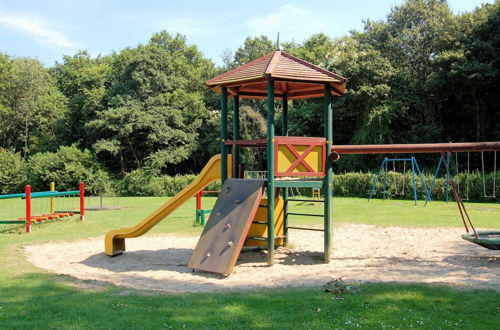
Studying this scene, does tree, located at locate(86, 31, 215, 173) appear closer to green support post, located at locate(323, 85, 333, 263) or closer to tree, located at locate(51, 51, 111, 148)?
tree, located at locate(51, 51, 111, 148)

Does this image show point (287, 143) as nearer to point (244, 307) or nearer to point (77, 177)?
point (244, 307)

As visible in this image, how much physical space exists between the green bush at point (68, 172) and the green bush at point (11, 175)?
3.31 ft

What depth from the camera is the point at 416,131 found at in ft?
111

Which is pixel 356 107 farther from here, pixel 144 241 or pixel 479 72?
pixel 144 241

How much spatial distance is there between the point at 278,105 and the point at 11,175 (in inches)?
921

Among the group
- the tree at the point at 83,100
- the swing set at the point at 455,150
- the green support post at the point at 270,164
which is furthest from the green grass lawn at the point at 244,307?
the tree at the point at 83,100

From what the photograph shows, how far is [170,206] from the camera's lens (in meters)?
8.81

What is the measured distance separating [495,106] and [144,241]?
2843 centimetres

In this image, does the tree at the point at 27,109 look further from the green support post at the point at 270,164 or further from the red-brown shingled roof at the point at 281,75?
the green support post at the point at 270,164

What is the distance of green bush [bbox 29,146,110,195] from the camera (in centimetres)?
3562

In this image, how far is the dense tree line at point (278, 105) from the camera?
104 ft

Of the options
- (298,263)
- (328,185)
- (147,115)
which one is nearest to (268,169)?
(328,185)

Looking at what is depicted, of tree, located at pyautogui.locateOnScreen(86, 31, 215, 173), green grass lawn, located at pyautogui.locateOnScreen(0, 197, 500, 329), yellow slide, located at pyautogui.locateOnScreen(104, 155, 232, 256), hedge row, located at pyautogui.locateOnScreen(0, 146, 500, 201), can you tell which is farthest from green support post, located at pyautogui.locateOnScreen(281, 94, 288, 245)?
tree, located at pyautogui.locateOnScreen(86, 31, 215, 173)

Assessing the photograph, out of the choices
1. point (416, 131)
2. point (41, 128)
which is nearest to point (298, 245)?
point (416, 131)
